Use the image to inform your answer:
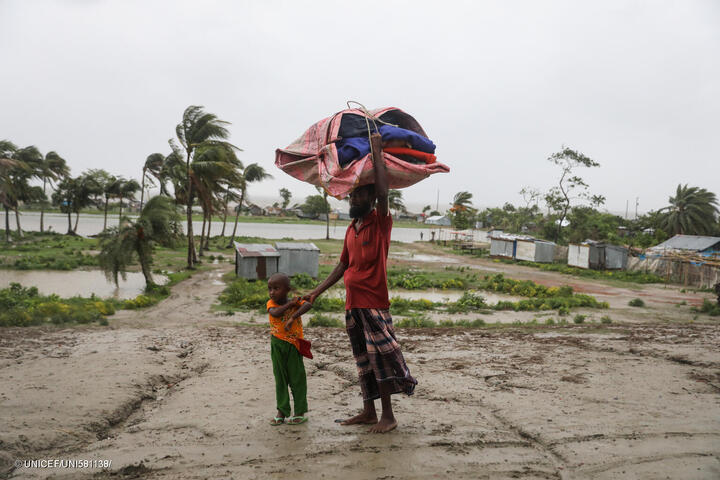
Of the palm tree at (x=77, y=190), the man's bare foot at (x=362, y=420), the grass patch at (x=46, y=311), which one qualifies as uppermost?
the palm tree at (x=77, y=190)

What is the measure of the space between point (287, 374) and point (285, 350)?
7.7 inches

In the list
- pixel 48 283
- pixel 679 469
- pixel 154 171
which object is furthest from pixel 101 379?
pixel 154 171

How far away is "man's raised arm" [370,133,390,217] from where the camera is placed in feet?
9.95

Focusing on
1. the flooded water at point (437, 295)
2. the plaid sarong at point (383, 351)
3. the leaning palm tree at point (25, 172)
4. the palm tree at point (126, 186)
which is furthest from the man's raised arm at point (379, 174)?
the palm tree at point (126, 186)

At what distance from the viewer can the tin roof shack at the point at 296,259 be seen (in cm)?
1728

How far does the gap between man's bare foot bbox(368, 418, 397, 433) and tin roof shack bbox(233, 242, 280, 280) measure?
13565 mm

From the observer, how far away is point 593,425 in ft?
11.3

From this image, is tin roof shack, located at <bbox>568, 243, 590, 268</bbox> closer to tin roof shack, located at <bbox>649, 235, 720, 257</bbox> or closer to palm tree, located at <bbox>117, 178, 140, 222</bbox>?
tin roof shack, located at <bbox>649, 235, 720, 257</bbox>

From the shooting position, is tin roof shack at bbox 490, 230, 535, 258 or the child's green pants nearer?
the child's green pants

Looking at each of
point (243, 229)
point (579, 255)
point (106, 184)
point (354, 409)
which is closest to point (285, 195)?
point (243, 229)

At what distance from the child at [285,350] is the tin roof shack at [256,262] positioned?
43.3 ft

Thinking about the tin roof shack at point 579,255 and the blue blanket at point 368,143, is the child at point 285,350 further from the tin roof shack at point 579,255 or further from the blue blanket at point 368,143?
the tin roof shack at point 579,255

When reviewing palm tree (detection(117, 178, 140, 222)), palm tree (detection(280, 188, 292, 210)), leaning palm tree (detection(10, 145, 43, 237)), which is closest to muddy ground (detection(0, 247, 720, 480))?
leaning palm tree (detection(10, 145, 43, 237))

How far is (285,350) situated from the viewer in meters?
3.48
